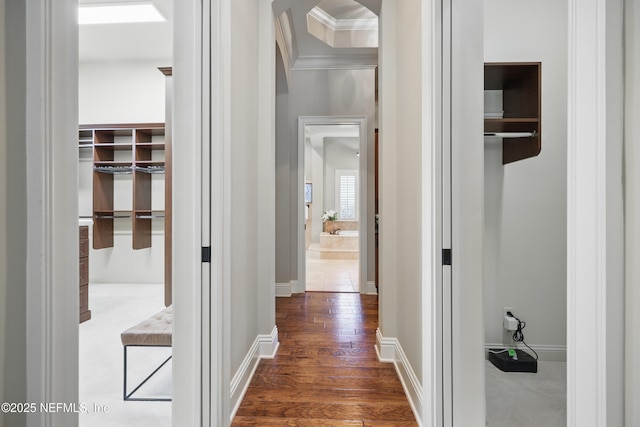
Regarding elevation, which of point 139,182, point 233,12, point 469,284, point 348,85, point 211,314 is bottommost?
point 211,314

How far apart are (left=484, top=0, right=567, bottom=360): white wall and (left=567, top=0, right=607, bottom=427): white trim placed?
1895 millimetres

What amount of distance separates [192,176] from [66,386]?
915 millimetres

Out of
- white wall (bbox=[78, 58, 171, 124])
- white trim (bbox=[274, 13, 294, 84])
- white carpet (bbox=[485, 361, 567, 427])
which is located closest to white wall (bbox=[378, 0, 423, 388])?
white carpet (bbox=[485, 361, 567, 427])

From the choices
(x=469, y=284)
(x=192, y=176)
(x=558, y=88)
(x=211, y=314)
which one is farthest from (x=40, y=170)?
(x=558, y=88)

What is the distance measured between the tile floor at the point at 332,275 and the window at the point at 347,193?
309 cm

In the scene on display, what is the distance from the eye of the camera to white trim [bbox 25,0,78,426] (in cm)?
63

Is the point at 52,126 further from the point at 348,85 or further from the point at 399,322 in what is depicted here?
the point at 348,85

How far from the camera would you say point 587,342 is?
0.54 m

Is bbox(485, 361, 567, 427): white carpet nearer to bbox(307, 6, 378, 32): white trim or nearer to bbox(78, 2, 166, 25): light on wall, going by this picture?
A: bbox(307, 6, 378, 32): white trim

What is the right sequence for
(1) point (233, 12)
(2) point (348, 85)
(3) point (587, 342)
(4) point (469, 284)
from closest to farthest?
(3) point (587, 342) < (4) point (469, 284) < (1) point (233, 12) < (2) point (348, 85)

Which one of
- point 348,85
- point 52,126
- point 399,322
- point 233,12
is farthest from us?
point 348,85

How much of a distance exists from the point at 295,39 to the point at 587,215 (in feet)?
13.2

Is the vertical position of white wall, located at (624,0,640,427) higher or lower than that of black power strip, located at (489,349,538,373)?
higher

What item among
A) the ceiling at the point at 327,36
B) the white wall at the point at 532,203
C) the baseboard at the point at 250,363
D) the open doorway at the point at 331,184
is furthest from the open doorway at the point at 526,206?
the open doorway at the point at 331,184
